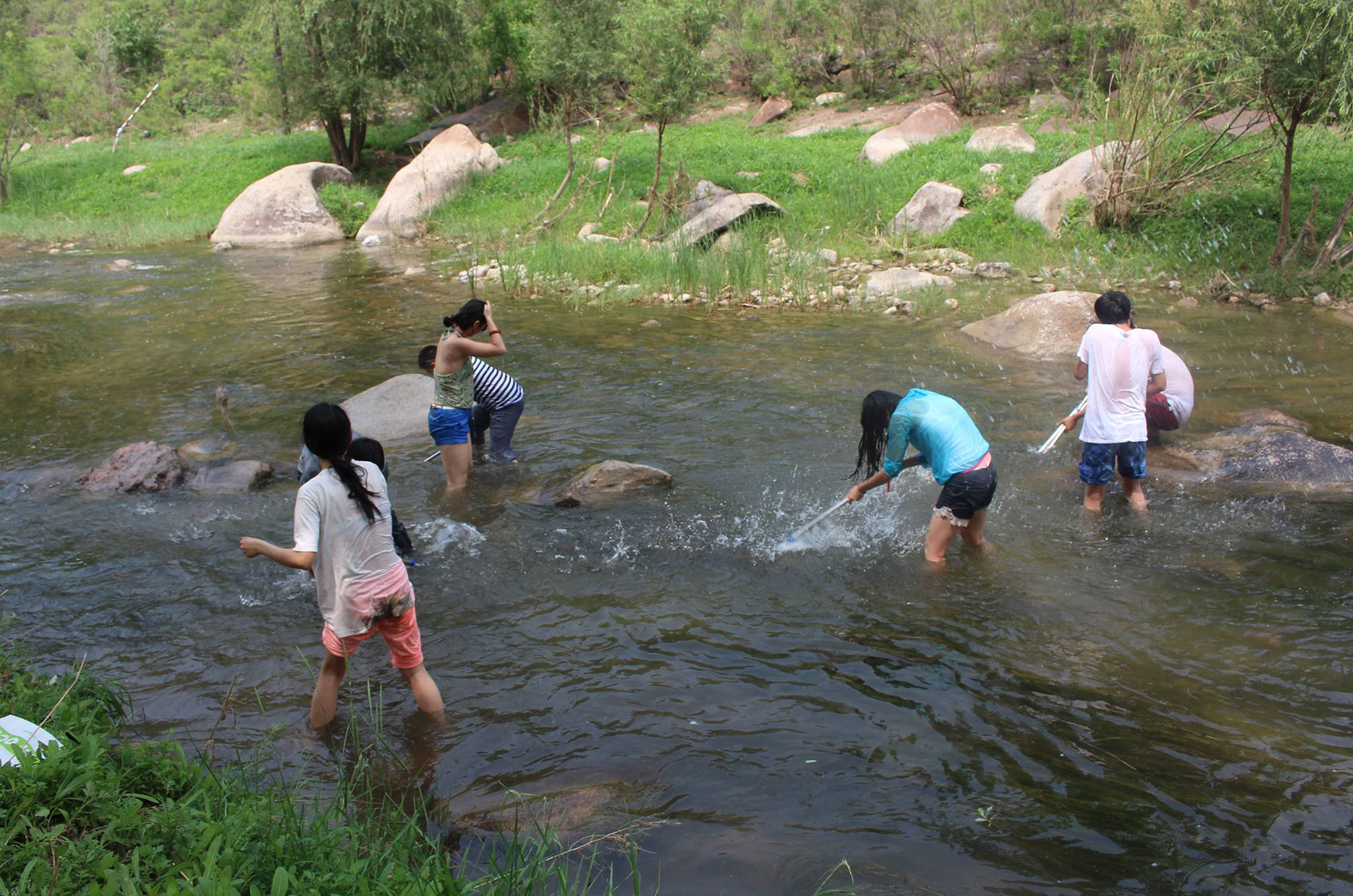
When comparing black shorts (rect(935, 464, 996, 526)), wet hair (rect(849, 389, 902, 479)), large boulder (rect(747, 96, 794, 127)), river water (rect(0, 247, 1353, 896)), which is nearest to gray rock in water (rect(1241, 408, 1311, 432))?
river water (rect(0, 247, 1353, 896))

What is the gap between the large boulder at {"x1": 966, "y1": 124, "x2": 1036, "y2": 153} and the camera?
60.2 feet

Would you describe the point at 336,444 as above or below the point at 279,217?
below

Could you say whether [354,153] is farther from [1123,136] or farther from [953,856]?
[953,856]

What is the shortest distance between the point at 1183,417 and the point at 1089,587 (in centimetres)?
270

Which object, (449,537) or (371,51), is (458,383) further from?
(371,51)

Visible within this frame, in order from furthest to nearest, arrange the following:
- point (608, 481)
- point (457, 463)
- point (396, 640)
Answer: point (457, 463) < point (608, 481) < point (396, 640)

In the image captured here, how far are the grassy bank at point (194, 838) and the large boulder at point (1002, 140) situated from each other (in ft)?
59.0

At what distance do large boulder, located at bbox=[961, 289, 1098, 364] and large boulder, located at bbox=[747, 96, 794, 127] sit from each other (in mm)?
15747

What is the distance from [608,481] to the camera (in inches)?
275

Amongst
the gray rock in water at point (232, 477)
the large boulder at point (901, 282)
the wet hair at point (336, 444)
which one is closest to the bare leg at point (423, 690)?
the wet hair at point (336, 444)

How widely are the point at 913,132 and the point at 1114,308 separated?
1625cm

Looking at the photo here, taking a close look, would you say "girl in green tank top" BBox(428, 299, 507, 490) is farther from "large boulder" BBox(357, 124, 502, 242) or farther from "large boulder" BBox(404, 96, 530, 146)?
"large boulder" BBox(404, 96, 530, 146)

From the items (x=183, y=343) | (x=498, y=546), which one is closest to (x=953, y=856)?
(x=498, y=546)

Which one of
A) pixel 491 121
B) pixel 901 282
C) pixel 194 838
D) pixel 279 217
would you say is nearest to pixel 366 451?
pixel 194 838
